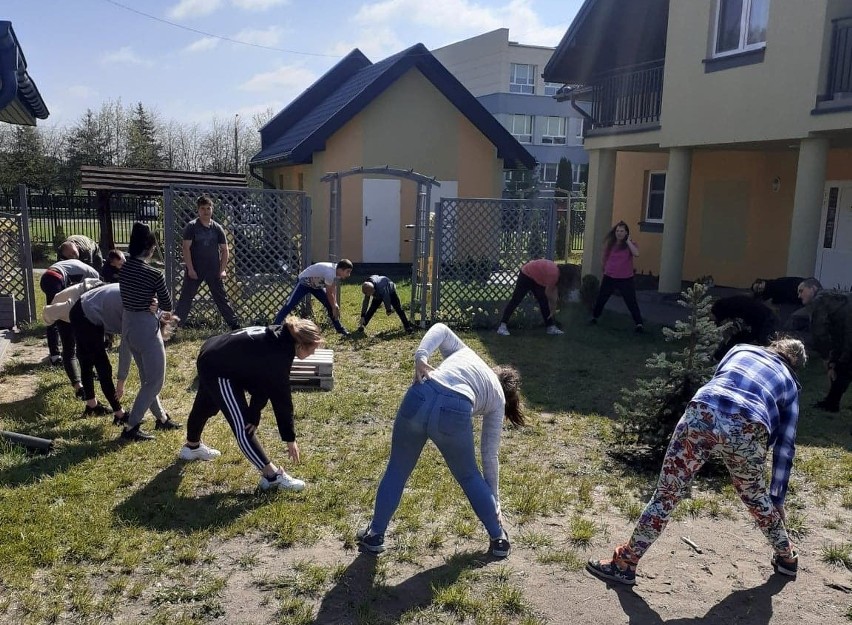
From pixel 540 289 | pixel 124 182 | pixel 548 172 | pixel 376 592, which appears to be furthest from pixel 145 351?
pixel 548 172

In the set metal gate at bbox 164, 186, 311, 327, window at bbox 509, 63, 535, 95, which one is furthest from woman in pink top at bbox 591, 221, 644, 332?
window at bbox 509, 63, 535, 95

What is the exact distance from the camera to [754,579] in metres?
3.91

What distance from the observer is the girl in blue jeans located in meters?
3.57

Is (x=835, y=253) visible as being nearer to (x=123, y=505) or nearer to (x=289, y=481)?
(x=289, y=481)

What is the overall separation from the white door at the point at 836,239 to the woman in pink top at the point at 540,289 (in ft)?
18.0

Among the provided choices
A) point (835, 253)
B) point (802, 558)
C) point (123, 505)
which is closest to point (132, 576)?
point (123, 505)

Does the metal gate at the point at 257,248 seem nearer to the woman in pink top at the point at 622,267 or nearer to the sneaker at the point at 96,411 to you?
the sneaker at the point at 96,411

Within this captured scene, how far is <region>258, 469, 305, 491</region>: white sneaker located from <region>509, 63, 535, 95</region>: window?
48.0m

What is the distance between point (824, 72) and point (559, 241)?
13319 mm

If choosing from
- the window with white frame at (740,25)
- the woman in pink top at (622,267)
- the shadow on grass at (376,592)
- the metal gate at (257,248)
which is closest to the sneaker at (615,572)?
the shadow on grass at (376,592)

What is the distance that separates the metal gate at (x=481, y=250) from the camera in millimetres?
10812

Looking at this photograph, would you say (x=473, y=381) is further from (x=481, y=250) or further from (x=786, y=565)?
(x=481, y=250)

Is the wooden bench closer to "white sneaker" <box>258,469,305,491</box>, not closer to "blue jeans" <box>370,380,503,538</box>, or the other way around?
"white sneaker" <box>258,469,305,491</box>

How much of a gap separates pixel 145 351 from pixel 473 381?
291 cm
